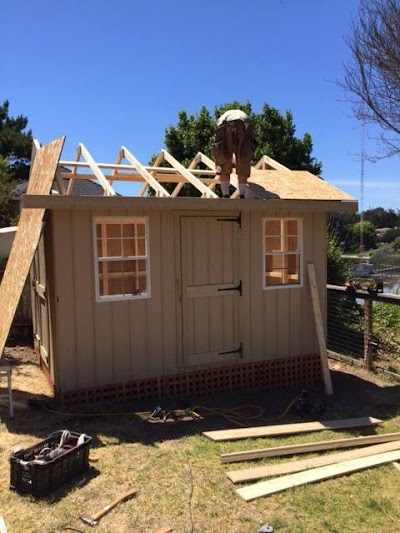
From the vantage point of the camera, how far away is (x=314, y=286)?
7.01 m

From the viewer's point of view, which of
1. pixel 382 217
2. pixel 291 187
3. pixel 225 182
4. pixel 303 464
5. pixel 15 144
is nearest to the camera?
pixel 303 464

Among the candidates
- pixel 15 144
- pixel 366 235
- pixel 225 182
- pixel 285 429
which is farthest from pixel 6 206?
pixel 366 235

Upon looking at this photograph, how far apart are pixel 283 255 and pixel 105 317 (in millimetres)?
2929

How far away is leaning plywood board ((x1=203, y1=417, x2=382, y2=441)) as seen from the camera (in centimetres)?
507

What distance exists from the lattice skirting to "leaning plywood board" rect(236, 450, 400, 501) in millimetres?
2479

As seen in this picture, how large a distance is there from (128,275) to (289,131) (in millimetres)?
11431

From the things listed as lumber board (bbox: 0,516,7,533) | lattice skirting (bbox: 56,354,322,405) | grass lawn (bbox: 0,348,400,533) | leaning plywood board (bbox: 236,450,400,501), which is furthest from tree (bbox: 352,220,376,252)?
lumber board (bbox: 0,516,7,533)

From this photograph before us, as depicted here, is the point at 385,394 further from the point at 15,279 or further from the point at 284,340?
the point at 15,279

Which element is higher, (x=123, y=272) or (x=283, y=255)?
(x=283, y=255)

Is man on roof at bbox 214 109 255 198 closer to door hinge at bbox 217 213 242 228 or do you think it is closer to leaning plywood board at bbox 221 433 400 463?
door hinge at bbox 217 213 242 228

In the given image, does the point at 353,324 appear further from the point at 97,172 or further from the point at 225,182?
the point at 97,172

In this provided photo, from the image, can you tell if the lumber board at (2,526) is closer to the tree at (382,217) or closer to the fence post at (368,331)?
the fence post at (368,331)

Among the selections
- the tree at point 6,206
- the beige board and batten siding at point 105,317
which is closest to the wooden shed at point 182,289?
the beige board and batten siding at point 105,317

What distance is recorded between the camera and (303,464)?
436 cm
